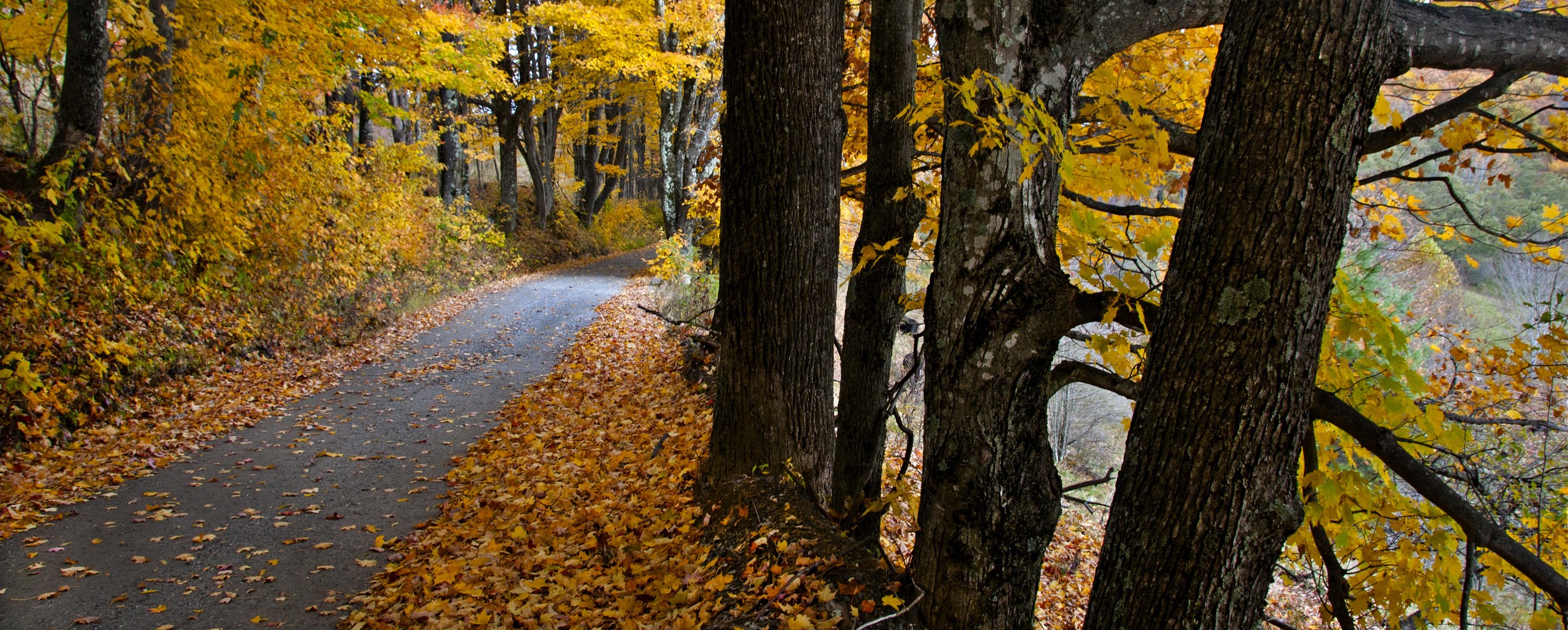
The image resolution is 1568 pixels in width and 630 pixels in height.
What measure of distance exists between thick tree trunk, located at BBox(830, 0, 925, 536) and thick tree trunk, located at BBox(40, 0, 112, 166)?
8.46 meters

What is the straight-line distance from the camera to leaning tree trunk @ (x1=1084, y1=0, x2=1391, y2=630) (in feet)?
5.49

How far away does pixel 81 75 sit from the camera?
24.3ft

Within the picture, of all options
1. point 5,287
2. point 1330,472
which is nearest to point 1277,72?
point 1330,472

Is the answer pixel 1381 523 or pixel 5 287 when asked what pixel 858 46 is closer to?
pixel 1381 523

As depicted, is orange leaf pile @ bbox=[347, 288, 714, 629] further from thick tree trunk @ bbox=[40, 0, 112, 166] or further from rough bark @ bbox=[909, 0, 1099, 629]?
thick tree trunk @ bbox=[40, 0, 112, 166]

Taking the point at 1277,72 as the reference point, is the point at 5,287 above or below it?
below

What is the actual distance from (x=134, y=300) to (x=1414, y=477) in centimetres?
1081

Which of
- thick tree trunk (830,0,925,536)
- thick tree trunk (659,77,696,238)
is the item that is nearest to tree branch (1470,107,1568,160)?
thick tree trunk (830,0,925,536)

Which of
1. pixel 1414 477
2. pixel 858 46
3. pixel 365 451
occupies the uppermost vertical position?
pixel 858 46

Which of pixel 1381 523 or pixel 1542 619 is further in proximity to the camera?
pixel 1381 523

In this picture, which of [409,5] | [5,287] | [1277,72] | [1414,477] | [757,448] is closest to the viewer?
[1277,72]

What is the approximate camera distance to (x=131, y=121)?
801 centimetres

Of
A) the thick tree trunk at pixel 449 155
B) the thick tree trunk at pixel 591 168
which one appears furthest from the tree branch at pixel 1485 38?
the thick tree trunk at pixel 591 168

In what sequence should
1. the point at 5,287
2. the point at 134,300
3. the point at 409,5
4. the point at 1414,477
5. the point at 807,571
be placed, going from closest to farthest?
the point at 1414,477, the point at 807,571, the point at 5,287, the point at 134,300, the point at 409,5
